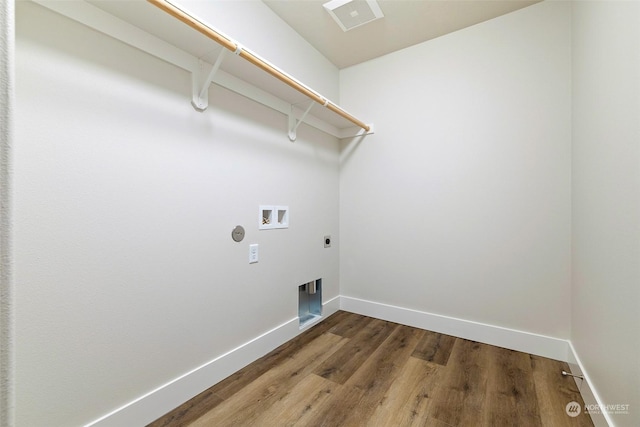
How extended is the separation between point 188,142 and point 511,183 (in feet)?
7.27

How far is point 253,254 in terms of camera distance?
180 centimetres

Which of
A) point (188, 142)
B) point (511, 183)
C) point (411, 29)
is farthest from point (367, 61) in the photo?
point (188, 142)

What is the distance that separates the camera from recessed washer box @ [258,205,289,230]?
1867 mm

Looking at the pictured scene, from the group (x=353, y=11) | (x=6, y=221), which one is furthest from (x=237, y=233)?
(x=353, y=11)

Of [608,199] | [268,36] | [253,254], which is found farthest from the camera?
[268,36]

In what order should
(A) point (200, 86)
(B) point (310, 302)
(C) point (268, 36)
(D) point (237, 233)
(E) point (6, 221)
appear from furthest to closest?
(B) point (310, 302) → (C) point (268, 36) → (D) point (237, 233) → (A) point (200, 86) → (E) point (6, 221)

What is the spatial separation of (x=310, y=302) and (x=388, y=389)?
107 centimetres

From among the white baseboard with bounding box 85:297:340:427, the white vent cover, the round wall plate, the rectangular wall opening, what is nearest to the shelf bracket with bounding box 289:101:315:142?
the white vent cover

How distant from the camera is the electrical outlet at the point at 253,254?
1786mm

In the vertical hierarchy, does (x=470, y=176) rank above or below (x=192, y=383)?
above

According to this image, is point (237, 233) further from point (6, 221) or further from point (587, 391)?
point (587, 391)

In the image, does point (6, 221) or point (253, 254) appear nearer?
point (6, 221)

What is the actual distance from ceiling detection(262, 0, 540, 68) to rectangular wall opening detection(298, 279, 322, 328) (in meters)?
2.13

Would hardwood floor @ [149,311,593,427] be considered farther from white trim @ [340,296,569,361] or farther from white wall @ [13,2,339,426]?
white wall @ [13,2,339,426]
